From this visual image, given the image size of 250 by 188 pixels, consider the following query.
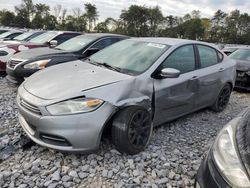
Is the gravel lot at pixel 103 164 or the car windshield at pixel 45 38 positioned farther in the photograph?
the car windshield at pixel 45 38

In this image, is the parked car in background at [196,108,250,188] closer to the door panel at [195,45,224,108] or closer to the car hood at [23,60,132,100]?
the car hood at [23,60,132,100]

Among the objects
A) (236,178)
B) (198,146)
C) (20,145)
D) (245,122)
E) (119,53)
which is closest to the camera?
(236,178)

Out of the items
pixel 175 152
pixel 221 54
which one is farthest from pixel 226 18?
pixel 175 152

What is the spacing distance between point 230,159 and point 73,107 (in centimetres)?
176

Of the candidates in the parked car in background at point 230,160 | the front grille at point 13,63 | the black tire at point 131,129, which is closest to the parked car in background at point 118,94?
the black tire at point 131,129

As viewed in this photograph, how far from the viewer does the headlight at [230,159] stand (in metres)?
1.72

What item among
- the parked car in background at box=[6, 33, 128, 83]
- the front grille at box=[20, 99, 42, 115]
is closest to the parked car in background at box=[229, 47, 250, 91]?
the parked car in background at box=[6, 33, 128, 83]

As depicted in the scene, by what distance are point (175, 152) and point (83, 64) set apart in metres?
1.86

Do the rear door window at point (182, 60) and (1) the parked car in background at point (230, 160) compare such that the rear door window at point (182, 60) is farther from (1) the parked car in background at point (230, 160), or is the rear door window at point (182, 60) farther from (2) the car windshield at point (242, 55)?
(2) the car windshield at point (242, 55)

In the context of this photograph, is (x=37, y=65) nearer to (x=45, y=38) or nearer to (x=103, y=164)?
(x=103, y=164)

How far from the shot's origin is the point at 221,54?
549 centimetres

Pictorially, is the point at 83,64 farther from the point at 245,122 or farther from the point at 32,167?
the point at 245,122

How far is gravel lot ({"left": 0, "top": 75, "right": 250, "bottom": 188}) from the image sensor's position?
2.96 m

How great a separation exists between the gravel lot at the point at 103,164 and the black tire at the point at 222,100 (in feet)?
4.37
